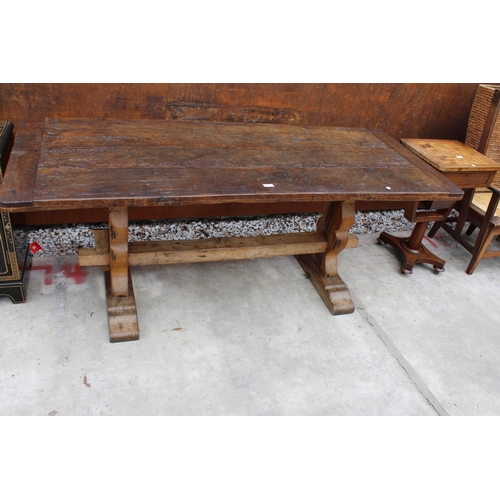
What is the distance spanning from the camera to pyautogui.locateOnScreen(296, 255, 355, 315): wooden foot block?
2973 millimetres

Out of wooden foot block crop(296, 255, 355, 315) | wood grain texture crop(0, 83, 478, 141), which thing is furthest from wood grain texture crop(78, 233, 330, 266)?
wood grain texture crop(0, 83, 478, 141)

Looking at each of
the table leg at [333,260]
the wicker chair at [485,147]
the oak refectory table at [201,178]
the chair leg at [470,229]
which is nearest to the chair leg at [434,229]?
the chair leg at [470,229]

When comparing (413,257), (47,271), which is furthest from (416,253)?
(47,271)

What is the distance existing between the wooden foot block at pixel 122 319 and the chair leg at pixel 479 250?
8.03 ft

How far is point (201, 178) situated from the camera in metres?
2.33

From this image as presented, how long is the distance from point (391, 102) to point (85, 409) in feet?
9.59

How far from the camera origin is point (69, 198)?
2025mm

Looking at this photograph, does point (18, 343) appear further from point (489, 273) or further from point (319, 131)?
point (489, 273)

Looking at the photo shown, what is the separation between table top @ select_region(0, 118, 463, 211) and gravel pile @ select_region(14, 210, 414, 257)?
2.54ft

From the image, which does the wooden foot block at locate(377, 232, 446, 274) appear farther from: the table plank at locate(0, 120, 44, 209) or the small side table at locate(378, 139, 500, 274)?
the table plank at locate(0, 120, 44, 209)

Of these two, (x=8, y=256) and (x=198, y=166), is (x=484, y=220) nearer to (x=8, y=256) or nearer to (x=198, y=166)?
(x=198, y=166)

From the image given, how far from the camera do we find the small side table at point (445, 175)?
311cm

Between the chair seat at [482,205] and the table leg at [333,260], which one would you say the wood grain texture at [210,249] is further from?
the chair seat at [482,205]

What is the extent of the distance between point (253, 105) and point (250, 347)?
5.44 feet
